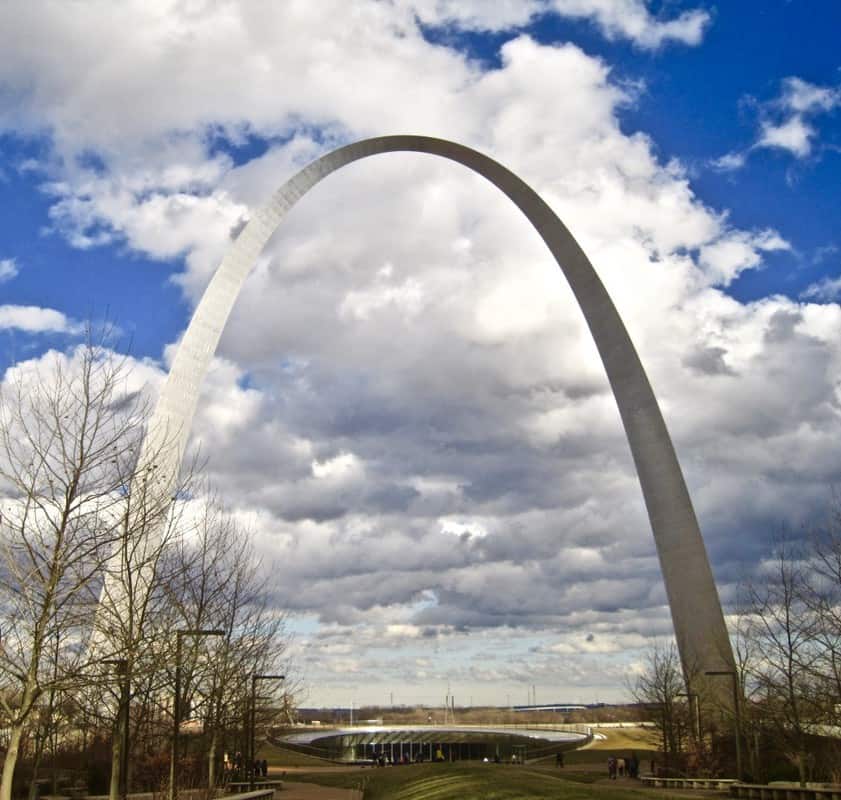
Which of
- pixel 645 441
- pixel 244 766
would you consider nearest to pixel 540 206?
pixel 645 441

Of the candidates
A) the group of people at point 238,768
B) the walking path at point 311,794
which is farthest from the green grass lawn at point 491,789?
the group of people at point 238,768

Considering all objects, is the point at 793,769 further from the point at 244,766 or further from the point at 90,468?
the point at 90,468

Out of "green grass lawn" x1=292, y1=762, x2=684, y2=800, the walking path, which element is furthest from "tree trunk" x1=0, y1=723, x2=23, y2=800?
the walking path

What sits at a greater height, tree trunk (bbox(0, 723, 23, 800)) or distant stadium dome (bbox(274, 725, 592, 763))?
tree trunk (bbox(0, 723, 23, 800))

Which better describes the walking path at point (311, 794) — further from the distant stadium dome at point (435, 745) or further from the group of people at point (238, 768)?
the distant stadium dome at point (435, 745)

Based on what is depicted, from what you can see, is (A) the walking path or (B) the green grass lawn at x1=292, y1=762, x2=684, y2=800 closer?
(B) the green grass lawn at x1=292, y1=762, x2=684, y2=800

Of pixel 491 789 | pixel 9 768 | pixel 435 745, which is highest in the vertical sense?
pixel 9 768

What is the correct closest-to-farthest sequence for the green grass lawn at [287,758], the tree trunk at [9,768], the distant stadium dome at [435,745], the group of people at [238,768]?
the tree trunk at [9,768]
the group of people at [238,768]
the green grass lawn at [287,758]
the distant stadium dome at [435,745]

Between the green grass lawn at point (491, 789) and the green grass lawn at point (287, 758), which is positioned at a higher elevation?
the green grass lawn at point (491, 789)

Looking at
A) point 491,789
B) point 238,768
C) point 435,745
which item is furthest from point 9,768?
point 435,745

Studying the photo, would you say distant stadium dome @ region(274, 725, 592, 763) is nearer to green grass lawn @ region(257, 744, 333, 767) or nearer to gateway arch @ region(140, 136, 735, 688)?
green grass lawn @ region(257, 744, 333, 767)

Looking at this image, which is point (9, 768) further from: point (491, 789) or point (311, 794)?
point (311, 794)

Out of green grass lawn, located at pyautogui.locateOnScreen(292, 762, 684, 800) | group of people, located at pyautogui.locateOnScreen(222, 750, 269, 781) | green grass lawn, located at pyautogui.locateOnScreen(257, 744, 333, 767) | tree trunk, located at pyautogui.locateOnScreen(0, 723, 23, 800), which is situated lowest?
green grass lawn, located at pyautogui.locateOnScreen(257, 744, 333, 767)

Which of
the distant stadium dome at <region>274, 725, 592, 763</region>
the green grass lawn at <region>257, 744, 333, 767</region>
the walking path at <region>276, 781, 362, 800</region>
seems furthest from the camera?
the distant stadium dome at <region>274, 725, 592, 763</region>
